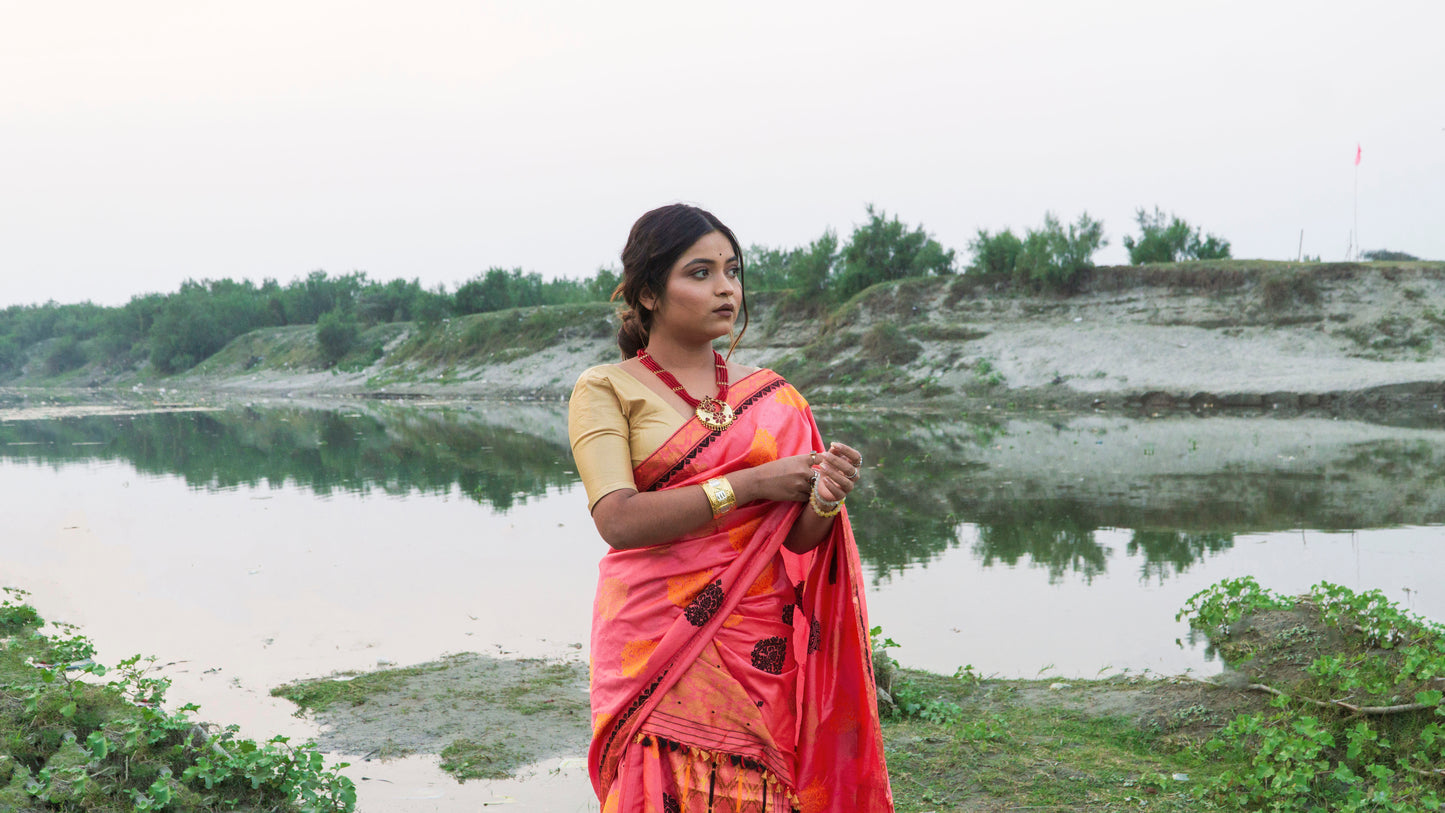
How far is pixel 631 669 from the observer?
2.10 m

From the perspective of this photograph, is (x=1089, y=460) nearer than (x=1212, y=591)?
No

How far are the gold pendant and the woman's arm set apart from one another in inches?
5.7

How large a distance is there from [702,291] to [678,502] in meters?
0.48

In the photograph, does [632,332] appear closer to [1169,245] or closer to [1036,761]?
[1036,761]

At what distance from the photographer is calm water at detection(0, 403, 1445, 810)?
579cm

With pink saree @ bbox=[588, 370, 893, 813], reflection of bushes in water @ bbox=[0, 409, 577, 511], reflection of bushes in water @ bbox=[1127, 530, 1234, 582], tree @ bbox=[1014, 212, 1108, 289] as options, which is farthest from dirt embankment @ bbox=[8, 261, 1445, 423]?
pink saree @ bbox=[588, 370, 893, 813]

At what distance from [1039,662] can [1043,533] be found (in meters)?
3.58

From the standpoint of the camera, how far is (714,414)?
220 centimetres

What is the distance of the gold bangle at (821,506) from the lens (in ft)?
6.70

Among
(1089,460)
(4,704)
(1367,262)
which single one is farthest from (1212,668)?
(1367,262)

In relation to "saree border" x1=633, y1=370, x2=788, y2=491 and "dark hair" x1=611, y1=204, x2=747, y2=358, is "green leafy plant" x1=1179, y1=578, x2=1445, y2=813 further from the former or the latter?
"dark hair" x1=611, y1=204, x2=747, y2=358

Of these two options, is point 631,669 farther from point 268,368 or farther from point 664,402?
point 268,368

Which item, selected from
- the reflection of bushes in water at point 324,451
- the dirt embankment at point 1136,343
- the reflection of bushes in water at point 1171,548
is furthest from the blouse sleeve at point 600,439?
the dirt embankment at point 1136,343

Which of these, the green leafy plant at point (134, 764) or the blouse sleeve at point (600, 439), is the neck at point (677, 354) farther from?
the green leafy plant at point (134, 764)
